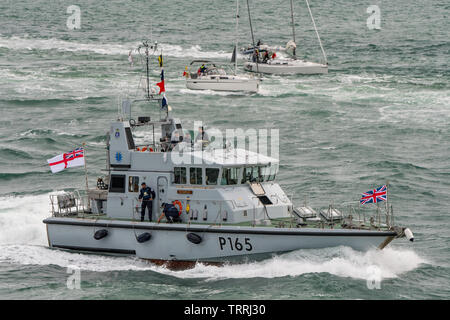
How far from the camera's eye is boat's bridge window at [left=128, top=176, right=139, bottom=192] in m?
26.0

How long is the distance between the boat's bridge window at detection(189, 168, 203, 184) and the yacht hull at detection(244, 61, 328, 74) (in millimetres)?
46066

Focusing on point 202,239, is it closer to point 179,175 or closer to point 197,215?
point 197,215

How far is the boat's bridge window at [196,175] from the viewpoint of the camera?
25.1m

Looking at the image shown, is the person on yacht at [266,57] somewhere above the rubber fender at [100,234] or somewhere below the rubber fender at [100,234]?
above

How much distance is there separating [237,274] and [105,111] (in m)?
30.8

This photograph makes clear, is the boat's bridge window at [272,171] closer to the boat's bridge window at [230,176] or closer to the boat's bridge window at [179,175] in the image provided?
the boat's bridge window at [230,176]

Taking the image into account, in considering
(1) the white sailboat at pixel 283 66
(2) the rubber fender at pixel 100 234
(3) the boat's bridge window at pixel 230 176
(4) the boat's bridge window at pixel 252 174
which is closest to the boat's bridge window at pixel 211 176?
(3) the boat's bridge window at pixel 230 176

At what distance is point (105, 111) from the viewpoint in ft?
171

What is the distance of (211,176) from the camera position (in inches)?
985

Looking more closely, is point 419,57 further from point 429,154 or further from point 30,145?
point 30,145

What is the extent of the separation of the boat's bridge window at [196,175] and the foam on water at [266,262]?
3.00m

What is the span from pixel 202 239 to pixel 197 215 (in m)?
1.00

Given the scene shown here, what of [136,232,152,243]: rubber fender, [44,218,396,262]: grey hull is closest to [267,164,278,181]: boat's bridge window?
[44,218,396,262]: grey hull
